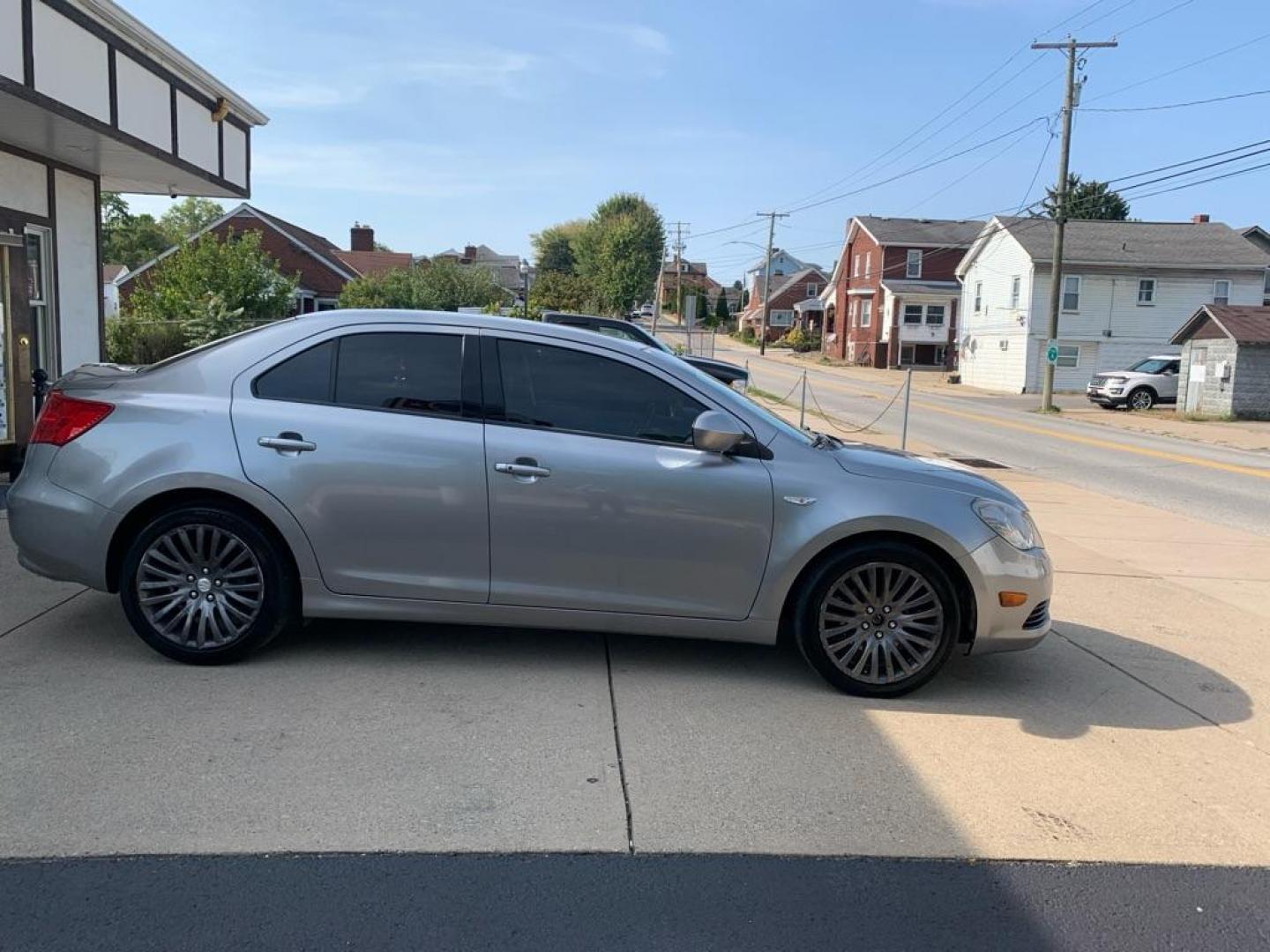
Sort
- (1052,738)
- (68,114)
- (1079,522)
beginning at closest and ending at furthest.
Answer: (1052,738), (68,114), (1079,522)

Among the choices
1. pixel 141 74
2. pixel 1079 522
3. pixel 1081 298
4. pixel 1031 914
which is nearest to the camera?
pixel 1031 914

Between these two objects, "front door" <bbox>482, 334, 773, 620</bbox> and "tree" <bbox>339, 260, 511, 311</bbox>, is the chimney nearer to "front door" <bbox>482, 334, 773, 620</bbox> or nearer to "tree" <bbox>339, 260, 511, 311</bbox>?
"tree" <bbox>339, 260, 511, 311</bbox>

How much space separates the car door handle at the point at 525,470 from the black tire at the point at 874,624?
134 centimetres

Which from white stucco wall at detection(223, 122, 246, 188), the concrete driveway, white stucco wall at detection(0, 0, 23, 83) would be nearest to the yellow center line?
the concrete driveway

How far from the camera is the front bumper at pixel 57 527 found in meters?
4.74

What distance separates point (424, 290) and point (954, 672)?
118ft

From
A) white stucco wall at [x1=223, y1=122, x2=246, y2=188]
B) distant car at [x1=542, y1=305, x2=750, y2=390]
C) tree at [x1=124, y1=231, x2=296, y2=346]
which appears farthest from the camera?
tree at [x1=124, y1=231, x2=296, y2=346]

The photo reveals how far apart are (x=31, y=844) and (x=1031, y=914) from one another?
3.12 m

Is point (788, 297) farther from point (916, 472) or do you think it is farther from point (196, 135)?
point (916, 472)

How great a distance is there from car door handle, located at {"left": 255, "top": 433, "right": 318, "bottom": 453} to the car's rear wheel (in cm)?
3366

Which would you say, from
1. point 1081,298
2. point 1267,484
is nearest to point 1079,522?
point 1267,484

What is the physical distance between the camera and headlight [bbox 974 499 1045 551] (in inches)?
187

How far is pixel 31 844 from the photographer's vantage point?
126 inches

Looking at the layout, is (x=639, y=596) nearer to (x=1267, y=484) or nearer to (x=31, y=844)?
(x=31, y=844)
